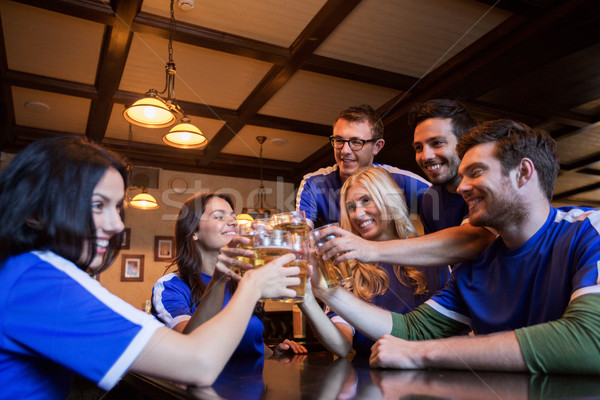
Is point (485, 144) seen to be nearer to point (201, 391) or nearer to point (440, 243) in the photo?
point (440, 243)

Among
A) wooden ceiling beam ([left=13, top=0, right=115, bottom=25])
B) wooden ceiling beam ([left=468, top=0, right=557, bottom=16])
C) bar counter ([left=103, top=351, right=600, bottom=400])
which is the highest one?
wooden ceiling beam ([left=13, top=0, right=115, bottom=25])

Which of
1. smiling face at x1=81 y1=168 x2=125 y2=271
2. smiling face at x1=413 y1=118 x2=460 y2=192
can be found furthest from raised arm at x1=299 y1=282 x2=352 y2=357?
smiling face at x1=413 y1=118 x2=460 y2=192

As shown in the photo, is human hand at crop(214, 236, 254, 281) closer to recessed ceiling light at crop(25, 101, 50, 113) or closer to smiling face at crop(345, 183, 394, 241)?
smiling face at crop(345, 183, 394, 241)

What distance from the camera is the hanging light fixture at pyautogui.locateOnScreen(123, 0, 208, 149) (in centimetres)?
300

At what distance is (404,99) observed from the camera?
4.73m

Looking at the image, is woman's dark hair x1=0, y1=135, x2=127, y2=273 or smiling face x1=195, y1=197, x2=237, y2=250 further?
smiling face x1=195, y1=197, x2=237, y2=250

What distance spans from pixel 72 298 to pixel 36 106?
5.22 metres

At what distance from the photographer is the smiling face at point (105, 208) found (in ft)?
3.02

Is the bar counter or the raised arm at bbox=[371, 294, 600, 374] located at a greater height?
the raised arm at bbox=[371, 294, 600, 374]

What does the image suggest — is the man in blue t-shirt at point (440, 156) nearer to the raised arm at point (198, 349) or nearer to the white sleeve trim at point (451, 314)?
the white sleeve trim at point (451, 314)

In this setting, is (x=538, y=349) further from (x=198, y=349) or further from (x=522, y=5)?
(x=522, y=5)

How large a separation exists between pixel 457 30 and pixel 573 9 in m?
0.83

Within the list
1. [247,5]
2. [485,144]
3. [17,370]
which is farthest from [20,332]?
[247,5]

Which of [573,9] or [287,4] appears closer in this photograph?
[573,9]
